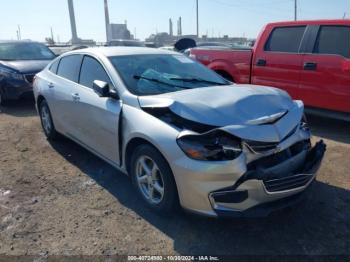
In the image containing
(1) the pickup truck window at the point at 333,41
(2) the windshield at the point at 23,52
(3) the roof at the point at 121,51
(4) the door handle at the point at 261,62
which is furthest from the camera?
(2) the windshield at the point at 23,52

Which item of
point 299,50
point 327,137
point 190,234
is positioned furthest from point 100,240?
point 299,50

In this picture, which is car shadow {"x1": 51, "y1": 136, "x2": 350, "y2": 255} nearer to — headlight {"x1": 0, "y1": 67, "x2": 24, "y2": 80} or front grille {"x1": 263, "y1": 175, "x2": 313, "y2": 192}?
front grille {"x1": 263, "y1": 175, "x2": 313, "y2": 192}

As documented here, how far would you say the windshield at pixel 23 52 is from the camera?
9.34m

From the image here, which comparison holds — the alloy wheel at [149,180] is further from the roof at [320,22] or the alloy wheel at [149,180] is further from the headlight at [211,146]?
the roof at [320,22]

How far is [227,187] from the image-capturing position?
2789 millimetres

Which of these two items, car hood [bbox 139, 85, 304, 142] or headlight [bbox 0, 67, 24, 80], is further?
headlight [bbox 0, 67, 24, 80]

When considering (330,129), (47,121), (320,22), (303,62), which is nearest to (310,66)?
(303,62)

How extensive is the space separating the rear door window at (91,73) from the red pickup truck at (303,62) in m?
3.46

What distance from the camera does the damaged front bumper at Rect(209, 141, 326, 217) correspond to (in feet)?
9.09

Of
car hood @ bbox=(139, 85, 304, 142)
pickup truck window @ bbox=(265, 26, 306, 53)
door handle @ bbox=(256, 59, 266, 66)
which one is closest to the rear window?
car hood @ bbox=(139, 85, 304, 142)

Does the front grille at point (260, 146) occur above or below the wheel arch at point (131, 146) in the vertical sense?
above

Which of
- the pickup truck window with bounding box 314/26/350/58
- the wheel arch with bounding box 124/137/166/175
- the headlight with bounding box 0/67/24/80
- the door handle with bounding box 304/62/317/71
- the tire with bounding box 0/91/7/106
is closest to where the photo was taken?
the wheel arch with bounding box 124/137/166/175

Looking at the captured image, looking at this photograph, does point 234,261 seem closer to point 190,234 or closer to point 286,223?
point 190,234

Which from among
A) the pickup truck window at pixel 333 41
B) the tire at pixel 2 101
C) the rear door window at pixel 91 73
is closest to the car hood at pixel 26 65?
the tire at pixel 2 101
